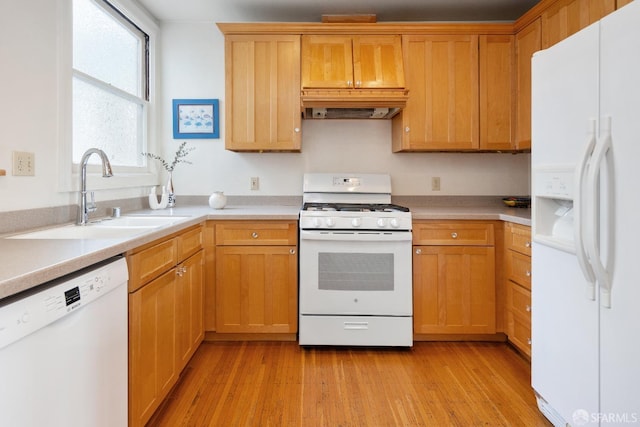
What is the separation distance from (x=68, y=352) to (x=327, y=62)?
2450 mm

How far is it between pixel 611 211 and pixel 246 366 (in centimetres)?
202

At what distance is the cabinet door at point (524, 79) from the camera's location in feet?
8.96

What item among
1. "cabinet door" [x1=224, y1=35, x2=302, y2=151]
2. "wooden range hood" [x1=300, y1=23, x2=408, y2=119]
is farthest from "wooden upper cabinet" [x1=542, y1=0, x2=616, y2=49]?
"cabinet door" [x1=224, y1=35, x2=302, y2=151]

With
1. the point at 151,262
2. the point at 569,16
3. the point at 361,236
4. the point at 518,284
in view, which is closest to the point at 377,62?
the point at 569,16

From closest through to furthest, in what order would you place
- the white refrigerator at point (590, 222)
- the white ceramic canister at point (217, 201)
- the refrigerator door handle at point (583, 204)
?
the white refrigerator at point (590, 222)
the refrigerator door handle at point (583, 204)
the white ceramic canister at point (217, 201)

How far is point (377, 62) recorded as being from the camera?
115 inches

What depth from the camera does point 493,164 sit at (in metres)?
3.32

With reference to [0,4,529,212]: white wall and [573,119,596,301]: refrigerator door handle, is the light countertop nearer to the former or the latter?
[0,4,529,212]: white wall

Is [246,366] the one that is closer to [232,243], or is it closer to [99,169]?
[232,243]

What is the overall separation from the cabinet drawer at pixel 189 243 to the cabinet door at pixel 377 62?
4.93 feet

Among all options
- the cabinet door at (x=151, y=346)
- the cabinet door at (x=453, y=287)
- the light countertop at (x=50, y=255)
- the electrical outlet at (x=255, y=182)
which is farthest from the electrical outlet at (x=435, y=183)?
the cabinet door at (x=151, y=346)

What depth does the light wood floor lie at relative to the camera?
1.89 meters

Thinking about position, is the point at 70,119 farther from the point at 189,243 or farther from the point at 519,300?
the point at 519,300

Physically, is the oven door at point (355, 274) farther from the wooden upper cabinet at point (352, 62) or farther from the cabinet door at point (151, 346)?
the wooden upper cabinet at point (352, 62)
